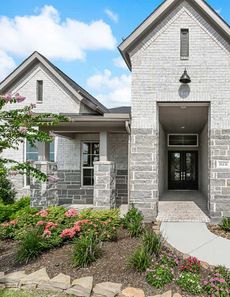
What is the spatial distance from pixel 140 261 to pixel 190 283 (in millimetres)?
930

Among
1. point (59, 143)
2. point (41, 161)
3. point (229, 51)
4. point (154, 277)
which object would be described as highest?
point (229, 51)

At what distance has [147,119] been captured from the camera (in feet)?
29.5

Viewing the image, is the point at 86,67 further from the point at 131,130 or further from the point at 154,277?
the point at 154,277

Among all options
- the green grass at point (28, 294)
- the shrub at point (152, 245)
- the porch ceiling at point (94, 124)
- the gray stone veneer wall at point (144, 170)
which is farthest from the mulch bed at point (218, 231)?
the green grass at point (28, 294)

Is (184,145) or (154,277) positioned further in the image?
(184,145)

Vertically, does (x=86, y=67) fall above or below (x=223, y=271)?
above

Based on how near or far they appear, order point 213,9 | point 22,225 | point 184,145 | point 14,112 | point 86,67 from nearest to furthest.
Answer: point 14,112, point 22,225, point 213,9, point 86,67, point 184,145

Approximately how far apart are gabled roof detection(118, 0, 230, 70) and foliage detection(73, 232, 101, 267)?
6.14 meters

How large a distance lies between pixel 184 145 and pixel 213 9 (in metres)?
9.74

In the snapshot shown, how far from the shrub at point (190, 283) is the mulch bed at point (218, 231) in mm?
2971

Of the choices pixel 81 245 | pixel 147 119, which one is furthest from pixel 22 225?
pixel 147 119

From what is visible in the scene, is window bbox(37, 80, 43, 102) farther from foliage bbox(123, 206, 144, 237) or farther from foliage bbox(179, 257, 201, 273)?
foliage bbox(179, 257, 201, 273)

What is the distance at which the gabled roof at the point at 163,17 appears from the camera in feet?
27.8

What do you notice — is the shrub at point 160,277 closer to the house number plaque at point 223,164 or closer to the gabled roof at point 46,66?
the house number plaque at point 223,164
